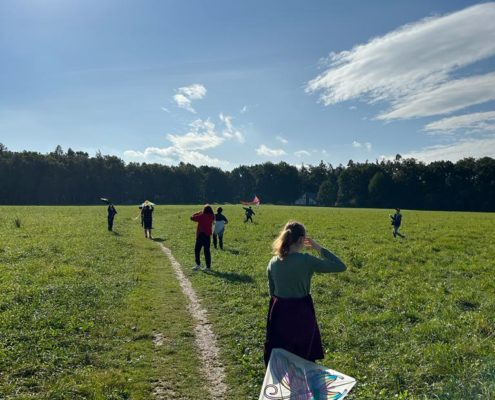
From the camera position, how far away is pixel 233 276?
15547 mm

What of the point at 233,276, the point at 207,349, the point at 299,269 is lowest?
the point at 207,349

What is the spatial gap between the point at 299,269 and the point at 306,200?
151 m

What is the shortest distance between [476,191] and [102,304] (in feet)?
418

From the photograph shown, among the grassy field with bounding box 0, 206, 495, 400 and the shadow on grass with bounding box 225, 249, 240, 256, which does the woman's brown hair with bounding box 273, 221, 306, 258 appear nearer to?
the grassy field with bounding box 0, 206, 495, 400

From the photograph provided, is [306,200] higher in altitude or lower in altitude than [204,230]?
higher

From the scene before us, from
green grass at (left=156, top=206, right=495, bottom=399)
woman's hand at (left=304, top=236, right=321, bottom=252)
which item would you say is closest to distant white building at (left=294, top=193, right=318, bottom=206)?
green grass at (left=156, top=206, right=495, bottom=399)

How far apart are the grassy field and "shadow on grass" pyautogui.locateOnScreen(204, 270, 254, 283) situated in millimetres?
77

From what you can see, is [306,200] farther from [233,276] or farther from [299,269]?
[299,269]

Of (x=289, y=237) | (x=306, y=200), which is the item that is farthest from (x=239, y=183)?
(x=289, y=237)

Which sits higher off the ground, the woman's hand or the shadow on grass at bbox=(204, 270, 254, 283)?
the woman's hand

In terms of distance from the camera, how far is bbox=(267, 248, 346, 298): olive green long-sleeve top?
5547 mm

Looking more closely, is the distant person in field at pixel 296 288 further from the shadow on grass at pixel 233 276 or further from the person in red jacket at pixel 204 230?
the person in red jacket at pixel 204 230

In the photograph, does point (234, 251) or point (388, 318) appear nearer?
point (388, 318)

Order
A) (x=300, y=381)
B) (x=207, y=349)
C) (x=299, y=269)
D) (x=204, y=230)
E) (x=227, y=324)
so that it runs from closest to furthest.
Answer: (x=300, y=381) < (x=299, y=269) < (x=207, y=349) < (x=227, y=324) < (x=204, y=230)
